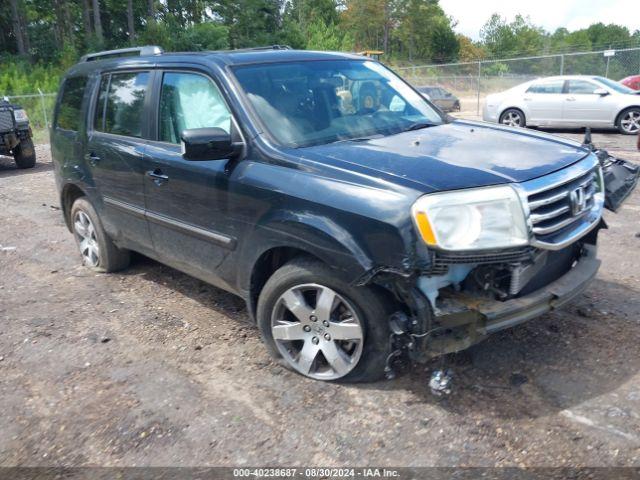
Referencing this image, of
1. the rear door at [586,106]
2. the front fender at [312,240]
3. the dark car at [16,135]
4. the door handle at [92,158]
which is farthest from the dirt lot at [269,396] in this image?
the rear door at [586,106]

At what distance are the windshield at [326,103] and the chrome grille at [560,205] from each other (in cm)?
117

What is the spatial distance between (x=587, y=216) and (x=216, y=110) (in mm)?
2350

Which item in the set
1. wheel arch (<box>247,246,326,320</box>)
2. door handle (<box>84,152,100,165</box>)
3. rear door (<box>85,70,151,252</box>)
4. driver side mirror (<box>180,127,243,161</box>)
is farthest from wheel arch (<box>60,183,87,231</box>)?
wheel arch (<box>247,246,326,320</box>)

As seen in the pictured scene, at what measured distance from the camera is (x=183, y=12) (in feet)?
149

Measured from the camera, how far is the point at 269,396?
3.34 metres

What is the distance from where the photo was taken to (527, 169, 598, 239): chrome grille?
9.64ft

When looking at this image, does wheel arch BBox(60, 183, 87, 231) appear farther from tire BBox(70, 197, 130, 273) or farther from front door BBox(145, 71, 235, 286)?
front door BBox(145, 71, 235, 286)

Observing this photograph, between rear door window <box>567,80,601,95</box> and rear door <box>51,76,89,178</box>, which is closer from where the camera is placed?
rear door <box>51,76,89,178</box>

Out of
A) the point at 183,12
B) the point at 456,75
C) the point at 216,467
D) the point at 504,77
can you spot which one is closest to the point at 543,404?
the point at 216,467

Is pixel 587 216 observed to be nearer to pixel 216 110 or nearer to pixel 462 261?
pixel 462 261

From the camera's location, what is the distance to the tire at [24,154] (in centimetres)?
1255

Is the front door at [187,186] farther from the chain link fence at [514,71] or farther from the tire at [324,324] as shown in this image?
the chain link fence at [514,71]

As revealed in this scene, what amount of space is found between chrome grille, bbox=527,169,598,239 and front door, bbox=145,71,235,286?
69.2 inches

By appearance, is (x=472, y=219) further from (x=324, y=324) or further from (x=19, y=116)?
(x=19, y=116)
